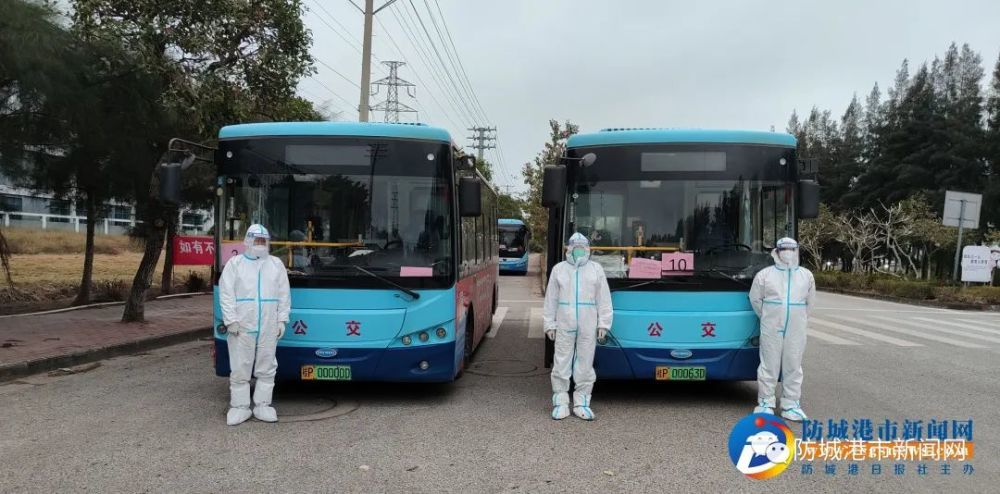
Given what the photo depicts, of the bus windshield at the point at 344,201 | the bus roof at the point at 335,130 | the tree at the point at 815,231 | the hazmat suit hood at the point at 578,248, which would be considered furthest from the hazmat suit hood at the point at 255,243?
the tree at the point at 815,231

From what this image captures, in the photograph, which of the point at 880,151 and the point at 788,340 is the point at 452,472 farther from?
the point at 880,151

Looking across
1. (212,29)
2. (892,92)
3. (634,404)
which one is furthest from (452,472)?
(892,92)

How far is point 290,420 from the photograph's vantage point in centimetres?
676

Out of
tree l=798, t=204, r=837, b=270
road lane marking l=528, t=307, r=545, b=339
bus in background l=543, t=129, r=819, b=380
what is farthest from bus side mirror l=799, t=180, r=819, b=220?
tree l=798, t=204, r=837, b=270

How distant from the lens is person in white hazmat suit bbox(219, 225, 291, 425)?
658 centimetres

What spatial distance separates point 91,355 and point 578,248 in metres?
7.12

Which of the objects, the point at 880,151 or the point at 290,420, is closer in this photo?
the point at 290,420

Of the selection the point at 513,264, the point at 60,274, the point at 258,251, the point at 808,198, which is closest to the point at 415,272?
the point at 258,251

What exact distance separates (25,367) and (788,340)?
8.69 meters

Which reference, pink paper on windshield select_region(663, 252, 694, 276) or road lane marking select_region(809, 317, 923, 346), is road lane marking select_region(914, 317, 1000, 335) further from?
pink paper on windshield select_region(663, 252, 694, 276)

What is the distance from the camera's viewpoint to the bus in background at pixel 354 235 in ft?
23.7

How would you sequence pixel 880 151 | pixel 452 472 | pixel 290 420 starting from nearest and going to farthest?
pixel 452 472
pixel 290 420
pixel 880 151

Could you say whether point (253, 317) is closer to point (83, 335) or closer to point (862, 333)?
point (83, 335)

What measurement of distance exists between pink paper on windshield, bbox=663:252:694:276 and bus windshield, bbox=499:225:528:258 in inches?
1163
